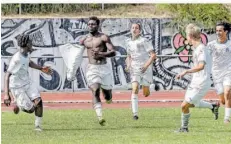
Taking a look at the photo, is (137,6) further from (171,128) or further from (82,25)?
(171,128)

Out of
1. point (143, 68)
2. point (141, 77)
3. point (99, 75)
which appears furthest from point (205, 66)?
point (141, 77)

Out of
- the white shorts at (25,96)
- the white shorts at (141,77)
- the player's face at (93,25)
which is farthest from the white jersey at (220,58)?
the white shorts at (25,96)

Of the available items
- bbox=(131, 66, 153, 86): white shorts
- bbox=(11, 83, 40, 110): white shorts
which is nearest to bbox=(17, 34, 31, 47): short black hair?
bbox=(11, 83, 40, 110): white shorts

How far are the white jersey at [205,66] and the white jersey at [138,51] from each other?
3606 millimetres

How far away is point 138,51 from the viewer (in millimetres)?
18797

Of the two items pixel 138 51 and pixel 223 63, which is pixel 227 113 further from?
pixel 138 51

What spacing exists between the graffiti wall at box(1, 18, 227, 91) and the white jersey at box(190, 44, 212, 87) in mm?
16089

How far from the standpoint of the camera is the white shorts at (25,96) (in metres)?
15.7

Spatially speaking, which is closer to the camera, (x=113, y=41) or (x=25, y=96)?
(x=25, y=96)

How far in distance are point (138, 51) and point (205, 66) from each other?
389cm

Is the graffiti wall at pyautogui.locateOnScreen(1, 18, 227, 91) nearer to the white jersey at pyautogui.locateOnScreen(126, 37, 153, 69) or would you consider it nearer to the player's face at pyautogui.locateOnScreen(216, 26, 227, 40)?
the white jersey at pyautogui.locateOnScreen(126, 37, 153, 69)

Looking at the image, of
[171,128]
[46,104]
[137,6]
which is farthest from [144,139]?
[137,6]

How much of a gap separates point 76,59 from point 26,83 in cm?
174

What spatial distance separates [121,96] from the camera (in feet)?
95.5
